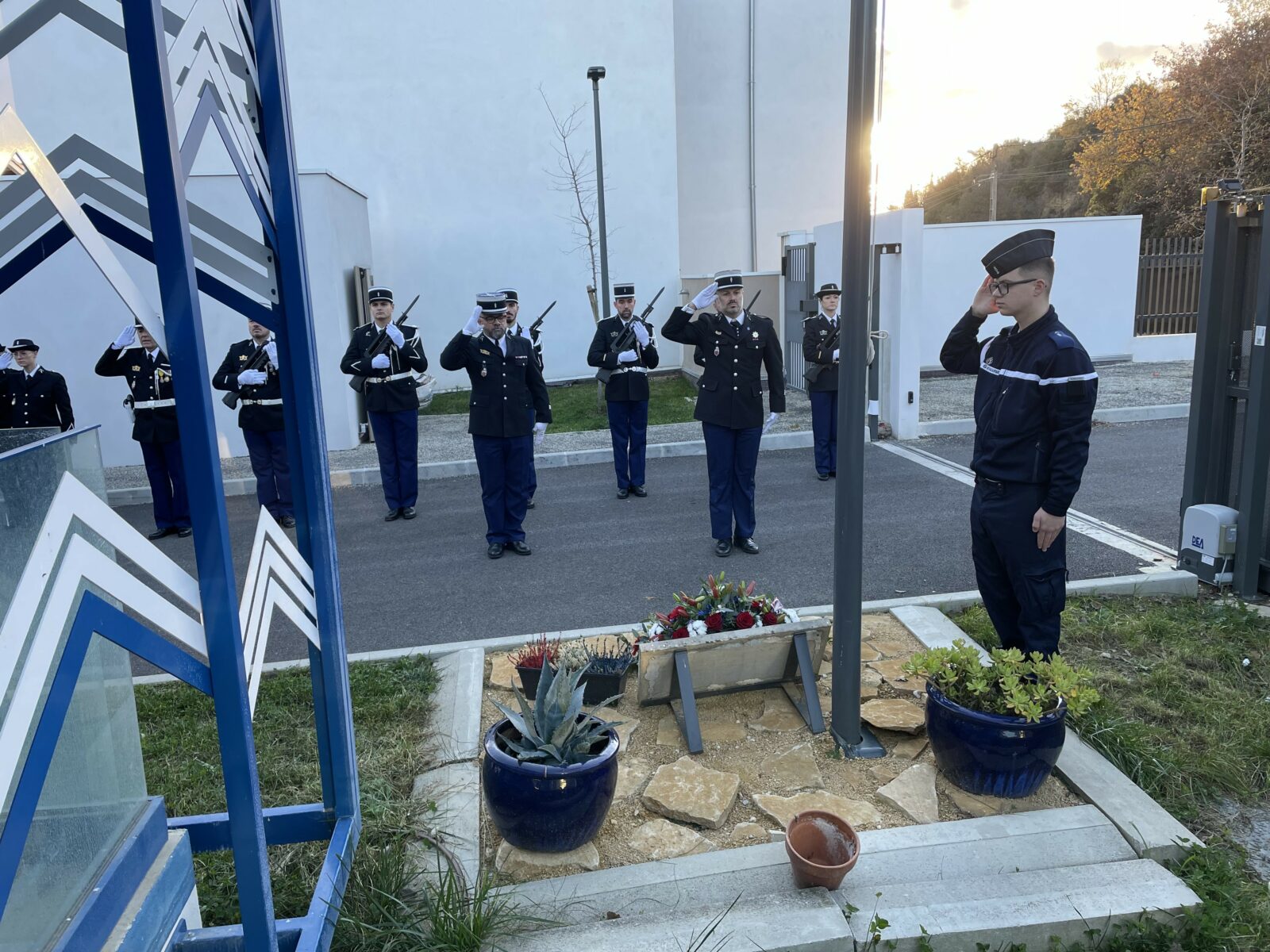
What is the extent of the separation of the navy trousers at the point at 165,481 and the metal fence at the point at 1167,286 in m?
16.1

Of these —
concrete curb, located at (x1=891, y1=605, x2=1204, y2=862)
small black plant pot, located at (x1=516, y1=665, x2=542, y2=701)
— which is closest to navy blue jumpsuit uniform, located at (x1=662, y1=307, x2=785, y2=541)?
small black plant pot, located at (x1=516, y1=665, x2=542, y2=701)

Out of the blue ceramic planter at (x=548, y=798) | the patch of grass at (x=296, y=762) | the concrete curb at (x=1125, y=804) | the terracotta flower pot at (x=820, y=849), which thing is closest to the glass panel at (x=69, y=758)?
the patch of grass at (x=296, y=762)

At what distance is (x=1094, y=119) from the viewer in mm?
32156

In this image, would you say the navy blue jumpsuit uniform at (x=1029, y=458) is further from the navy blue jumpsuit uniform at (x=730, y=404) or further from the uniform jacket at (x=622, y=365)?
the uniform jacket at (x=622, y=365)

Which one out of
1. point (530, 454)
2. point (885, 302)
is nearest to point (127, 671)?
point (530, 454)

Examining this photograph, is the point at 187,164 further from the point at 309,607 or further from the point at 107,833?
the point at 107,833

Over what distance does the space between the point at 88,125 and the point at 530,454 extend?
12266 millimetres

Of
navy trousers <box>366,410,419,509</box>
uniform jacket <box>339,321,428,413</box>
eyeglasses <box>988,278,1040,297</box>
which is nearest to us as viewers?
eyeglasses <box>988,278,1040,297</box>

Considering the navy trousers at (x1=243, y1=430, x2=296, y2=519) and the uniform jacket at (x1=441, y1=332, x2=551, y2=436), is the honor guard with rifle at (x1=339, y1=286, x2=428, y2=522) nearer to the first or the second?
the navy trousers at (x1=243, y1=430, x2=296, y2=519)

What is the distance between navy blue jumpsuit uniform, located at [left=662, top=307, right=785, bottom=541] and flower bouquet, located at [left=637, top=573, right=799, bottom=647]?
2.49 metres

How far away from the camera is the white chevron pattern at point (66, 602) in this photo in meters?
1.47

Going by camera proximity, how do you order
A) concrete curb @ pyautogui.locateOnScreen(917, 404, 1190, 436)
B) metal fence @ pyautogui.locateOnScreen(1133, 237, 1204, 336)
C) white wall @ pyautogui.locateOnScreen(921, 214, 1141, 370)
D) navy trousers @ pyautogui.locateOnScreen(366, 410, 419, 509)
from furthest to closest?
1. metal fence @ pyautogui.locateOnScreen(1133, 237, 1204, 336)
2. white wall @ pyautogui.locateOnScreen(921, 214, 1141, 370)
3. concrete curb @ pyautogui.locateOnScreen(917, 404, 1190, 436)
4. navy trousers @ pyautogui.locateOnScreen(366, 410, 419, 509)

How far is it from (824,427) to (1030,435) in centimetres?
567

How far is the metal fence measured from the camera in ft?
55.4
